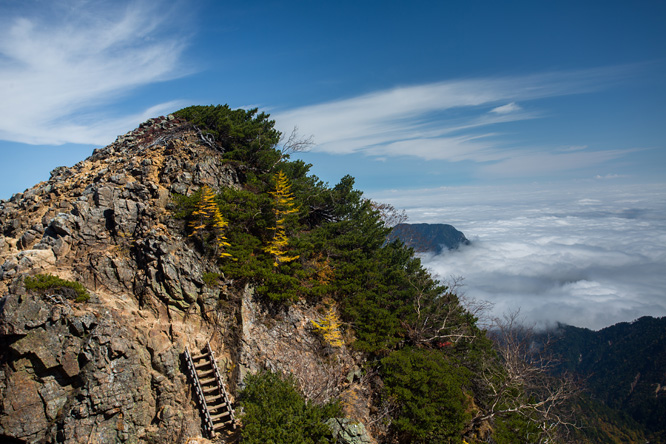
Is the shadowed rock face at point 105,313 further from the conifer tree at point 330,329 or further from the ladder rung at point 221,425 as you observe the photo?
the conifer tree at point 330,329

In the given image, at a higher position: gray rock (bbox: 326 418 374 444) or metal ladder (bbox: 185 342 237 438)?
metal ladder (bbox: 185 342 237 438)

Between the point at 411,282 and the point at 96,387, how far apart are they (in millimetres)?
17142

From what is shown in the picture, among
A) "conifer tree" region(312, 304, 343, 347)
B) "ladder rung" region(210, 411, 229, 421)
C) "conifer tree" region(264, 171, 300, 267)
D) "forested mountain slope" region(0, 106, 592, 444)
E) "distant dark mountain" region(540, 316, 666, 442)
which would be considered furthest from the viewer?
"distant dark mountain" region(540, 316, 666, 442)

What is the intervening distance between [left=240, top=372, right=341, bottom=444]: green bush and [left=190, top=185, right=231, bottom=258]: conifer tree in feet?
22.0

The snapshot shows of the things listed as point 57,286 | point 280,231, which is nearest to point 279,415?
point 280,231

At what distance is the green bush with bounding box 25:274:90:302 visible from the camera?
39.2 ft

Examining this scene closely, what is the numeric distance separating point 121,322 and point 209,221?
20.0ft

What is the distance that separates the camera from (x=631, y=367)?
11975 cm

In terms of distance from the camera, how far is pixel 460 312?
76.0ft

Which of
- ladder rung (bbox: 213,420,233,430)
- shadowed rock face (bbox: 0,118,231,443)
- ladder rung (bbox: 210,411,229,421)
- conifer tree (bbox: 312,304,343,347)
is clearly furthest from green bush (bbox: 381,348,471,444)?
shadowed rock face (bbox: 0,118,231,443)

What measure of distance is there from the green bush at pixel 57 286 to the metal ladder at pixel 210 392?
4.57 m

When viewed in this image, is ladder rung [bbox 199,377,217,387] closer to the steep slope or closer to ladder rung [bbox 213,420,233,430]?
ladder rung [bbox 213,420,233,430]

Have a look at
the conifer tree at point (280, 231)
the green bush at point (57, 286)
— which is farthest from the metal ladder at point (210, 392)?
the conifer tree at point (280, 231)

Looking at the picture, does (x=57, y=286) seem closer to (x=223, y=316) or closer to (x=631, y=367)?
(x=223, y=316)
